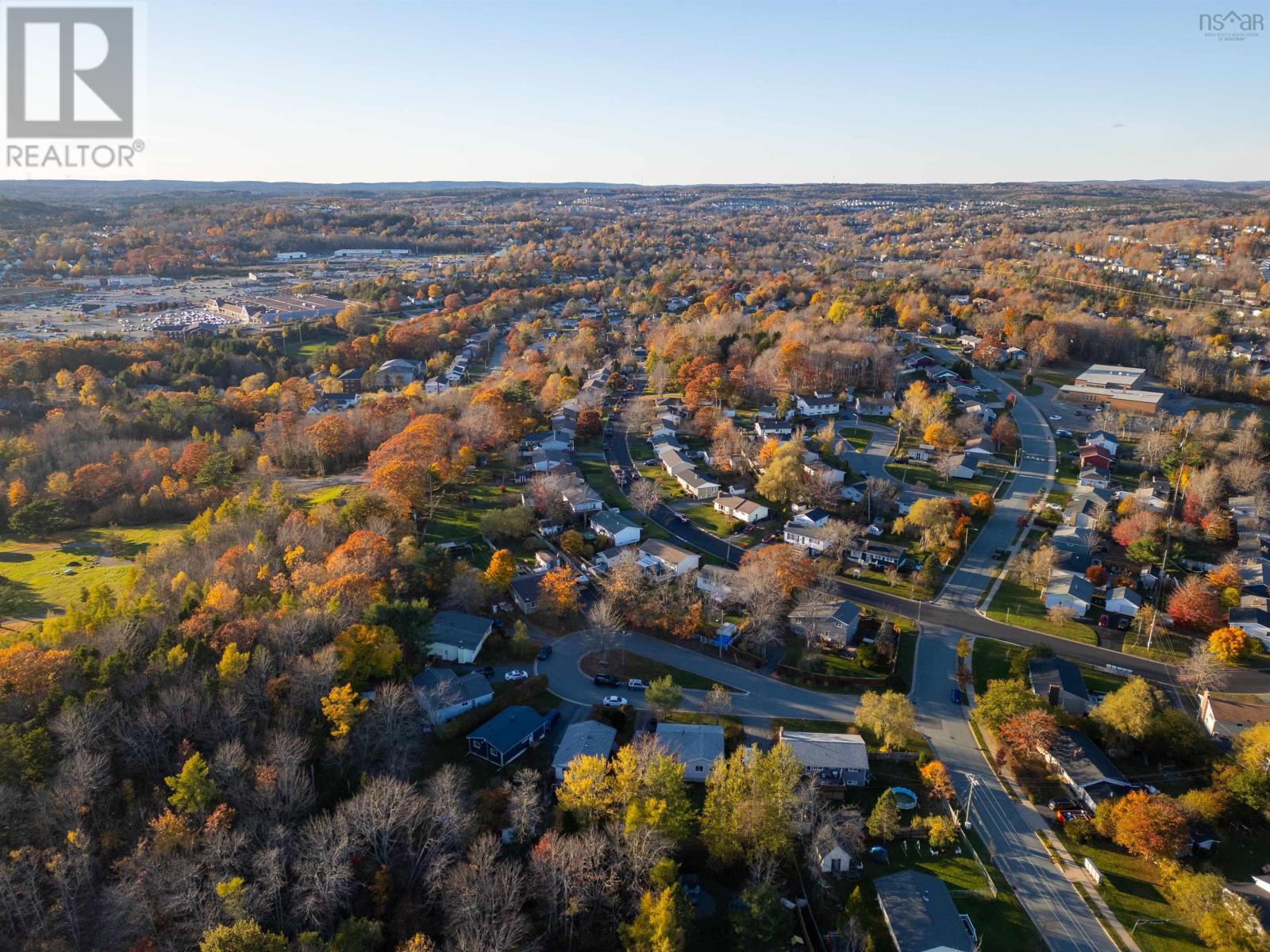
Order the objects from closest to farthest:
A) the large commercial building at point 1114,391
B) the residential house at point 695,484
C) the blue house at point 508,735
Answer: the blue house at point 508,735, the residential house at point 695,484, the large commercial building at point 1114,391

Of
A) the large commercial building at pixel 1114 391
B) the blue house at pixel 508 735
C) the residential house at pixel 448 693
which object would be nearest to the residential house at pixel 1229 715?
the blue house at pixel 508 735

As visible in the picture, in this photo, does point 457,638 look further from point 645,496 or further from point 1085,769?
point 1085,769

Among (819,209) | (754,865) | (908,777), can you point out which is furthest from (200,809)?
(819,209)

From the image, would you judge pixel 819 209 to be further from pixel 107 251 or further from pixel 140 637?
pixel 140 637

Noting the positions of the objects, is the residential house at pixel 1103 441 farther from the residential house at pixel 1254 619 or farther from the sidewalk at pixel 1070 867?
the sidewalk at pixel 1070 867

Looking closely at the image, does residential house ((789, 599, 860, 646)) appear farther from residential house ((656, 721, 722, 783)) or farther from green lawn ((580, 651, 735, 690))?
residential house ((656, 721, 722, 783))

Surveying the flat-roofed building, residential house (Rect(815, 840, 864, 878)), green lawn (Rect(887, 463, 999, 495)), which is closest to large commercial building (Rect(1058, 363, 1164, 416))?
the flat-roofed building
